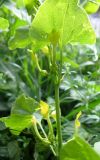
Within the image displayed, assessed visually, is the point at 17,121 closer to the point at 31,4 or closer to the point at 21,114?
the point at 21,114

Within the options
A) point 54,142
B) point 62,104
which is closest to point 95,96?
point 62,104

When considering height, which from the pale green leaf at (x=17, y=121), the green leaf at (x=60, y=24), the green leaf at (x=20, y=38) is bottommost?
the pale green leaf at (x=17, y=121)

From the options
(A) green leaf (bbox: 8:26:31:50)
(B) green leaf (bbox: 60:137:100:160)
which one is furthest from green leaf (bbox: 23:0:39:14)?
(B) green leaf (bbox: 60:137:100:160)

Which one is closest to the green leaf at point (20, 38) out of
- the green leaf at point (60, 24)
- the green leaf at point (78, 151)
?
the green leaf at point (60, 24)

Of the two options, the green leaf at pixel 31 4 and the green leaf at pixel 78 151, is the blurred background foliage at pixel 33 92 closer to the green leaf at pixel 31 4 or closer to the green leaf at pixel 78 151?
the green leaf at pixel 31 4

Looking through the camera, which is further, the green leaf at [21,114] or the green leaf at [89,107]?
the green leaf at [89,107]

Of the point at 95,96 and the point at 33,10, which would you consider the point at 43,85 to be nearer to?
the point at 95,96

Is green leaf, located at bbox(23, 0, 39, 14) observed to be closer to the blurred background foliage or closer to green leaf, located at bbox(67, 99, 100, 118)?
the blurred background foliage
